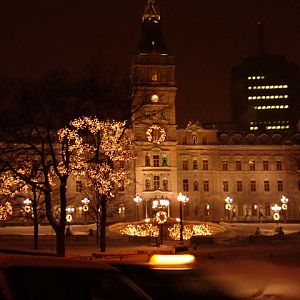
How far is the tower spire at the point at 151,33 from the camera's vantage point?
297 ft

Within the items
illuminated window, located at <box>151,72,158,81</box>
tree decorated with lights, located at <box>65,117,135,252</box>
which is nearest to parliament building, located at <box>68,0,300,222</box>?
illuminated window, located at <box>151,72,158,81</box>

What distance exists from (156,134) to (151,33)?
1617 cm

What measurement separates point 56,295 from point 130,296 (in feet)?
2.57

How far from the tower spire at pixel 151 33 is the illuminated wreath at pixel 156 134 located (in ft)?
38.7

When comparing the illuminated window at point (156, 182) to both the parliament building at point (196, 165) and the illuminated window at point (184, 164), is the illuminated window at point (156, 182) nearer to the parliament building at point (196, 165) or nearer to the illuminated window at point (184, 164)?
the parliament building at point (196, 165)

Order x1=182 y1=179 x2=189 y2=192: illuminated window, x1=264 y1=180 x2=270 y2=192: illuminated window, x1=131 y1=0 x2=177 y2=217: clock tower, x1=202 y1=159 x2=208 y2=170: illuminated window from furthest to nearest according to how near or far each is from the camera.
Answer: x1=264 y1=180 x2=270 y2=192: illuminated window < x1=202 y1=159 x2=208 y2=170: illuminated window < x1=182 y1=179 x2=189 y2=192: illuminated window < x1=131 y1=0 x2=177 y2=217: clock tower

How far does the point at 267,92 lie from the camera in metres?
182

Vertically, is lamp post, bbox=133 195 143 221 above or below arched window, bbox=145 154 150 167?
below

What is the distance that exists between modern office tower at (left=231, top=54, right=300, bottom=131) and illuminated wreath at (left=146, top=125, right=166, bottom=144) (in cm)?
8630

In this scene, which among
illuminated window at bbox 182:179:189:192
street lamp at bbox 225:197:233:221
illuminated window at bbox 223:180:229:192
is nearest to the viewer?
street lamp at bbox 225:197:233:221

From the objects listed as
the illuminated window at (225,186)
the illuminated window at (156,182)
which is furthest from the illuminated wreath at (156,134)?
the illuminated window at (225,186)

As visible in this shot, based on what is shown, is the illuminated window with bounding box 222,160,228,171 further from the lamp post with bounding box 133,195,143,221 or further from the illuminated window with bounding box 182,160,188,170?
the lamp post with bounding box 133,195,143,221

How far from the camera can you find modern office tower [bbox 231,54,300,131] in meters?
178

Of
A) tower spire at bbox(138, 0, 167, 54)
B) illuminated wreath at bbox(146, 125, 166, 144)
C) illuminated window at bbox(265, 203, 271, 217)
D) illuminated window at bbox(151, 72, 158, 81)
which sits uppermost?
tower spire at bbox(138, 0, 167, 54)
